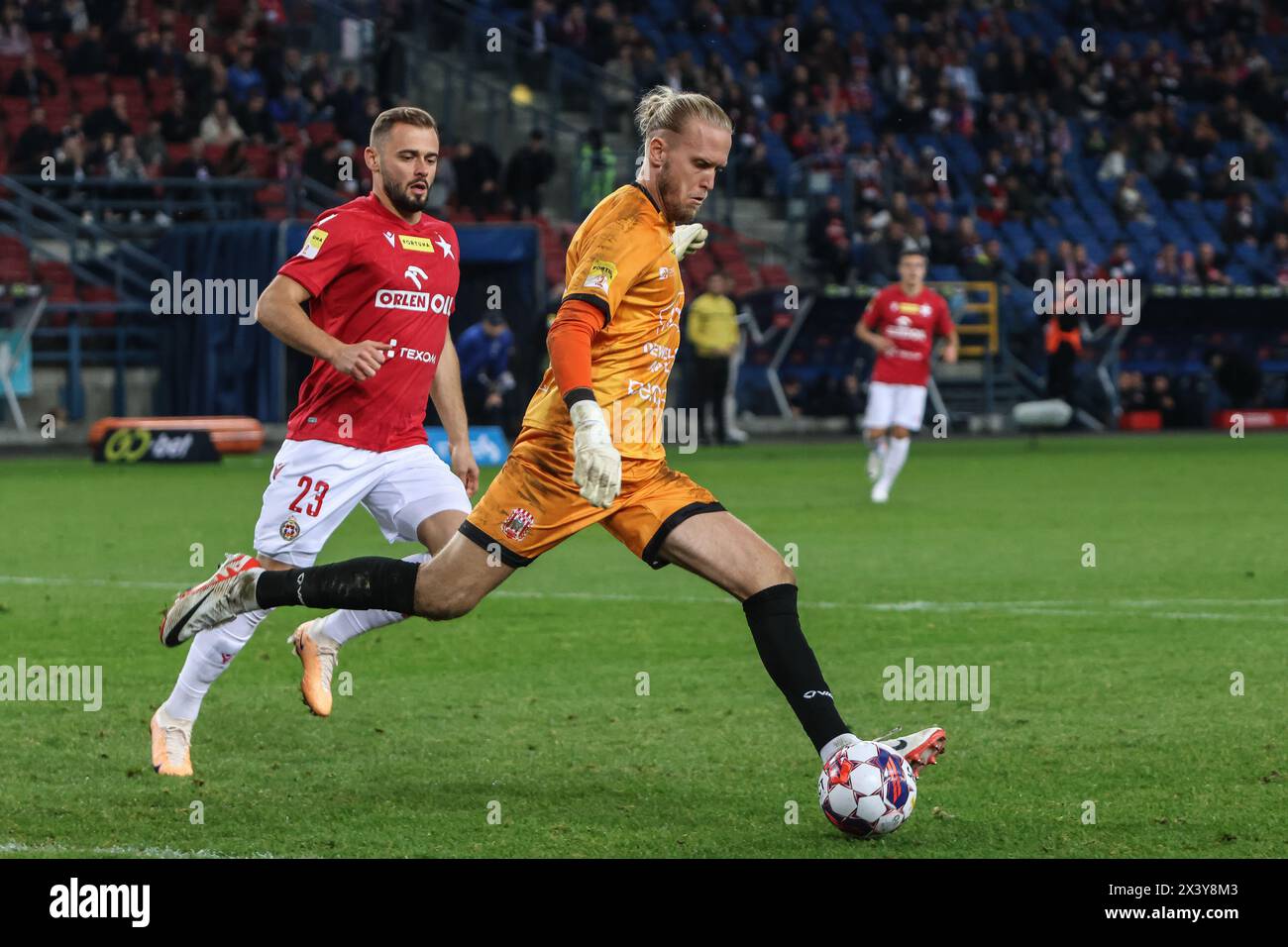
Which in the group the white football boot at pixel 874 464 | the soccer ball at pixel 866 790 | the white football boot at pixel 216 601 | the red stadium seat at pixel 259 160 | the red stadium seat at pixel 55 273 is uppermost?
the red stadium seat at pixel 259 160

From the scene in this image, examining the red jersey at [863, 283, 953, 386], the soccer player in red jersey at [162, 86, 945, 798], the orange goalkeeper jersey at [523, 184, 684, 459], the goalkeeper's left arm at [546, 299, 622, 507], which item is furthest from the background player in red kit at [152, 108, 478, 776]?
the red jersey at [863, 283, 953, 386]

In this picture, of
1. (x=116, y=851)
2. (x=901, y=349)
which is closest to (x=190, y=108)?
(x=901, y=349)

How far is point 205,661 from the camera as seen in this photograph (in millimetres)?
6879

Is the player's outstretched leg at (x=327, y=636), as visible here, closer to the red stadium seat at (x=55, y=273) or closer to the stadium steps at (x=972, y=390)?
the red stadium seat at (x=55, y=273)

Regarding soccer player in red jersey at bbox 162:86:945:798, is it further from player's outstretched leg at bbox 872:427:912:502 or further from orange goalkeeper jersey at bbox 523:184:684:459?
player's outstretched leg at bbox 872:427:912:502

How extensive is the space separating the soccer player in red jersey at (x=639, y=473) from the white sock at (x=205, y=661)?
2.77 ft

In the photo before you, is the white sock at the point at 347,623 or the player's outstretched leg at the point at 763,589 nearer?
the player's outstretched leg at the point at 763,589

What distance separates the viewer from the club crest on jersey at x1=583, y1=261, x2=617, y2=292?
5.86m

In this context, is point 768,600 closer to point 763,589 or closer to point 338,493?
point 763,589

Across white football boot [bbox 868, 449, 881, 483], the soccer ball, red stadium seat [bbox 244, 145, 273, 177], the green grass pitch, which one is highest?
red stadium seat [bbox 244, 145, 273, 177]

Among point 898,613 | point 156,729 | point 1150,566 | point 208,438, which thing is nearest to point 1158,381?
point 208,438

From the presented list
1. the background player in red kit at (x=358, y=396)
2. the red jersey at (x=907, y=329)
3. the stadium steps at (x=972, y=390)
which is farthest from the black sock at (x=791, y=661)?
the stadium steps at (x=972, y=390)

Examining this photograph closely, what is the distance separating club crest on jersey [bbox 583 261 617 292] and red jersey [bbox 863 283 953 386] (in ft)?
43.3

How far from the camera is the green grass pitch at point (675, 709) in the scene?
5820 mm
